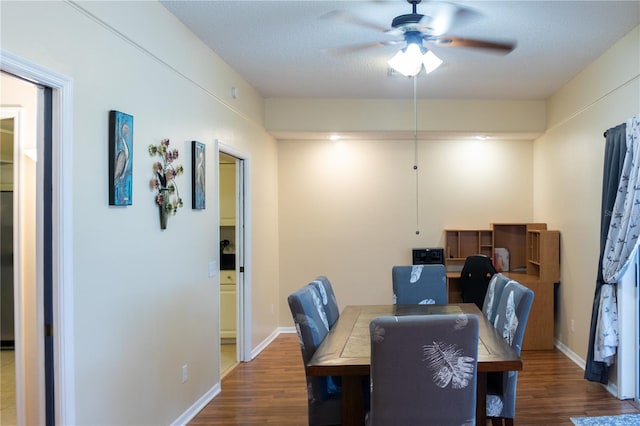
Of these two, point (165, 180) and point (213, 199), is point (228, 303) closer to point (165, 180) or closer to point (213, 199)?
point (213, 199)

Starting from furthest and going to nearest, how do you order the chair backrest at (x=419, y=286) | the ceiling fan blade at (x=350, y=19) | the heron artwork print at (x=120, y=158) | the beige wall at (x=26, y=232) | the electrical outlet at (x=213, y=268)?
the chair backrest at (x=419, y=286), the electrical outlet at (x=213, y=268), the ceiling fan blade at (x=350, y=19), the heron artwork print at (x=120, y=158), the beige wall at (x=26, y=232)

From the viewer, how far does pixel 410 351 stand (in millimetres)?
1914

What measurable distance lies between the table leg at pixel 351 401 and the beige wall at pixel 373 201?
3551mm

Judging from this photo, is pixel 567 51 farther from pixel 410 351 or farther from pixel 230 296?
pixel 230 296

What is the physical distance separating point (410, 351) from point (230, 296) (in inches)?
140

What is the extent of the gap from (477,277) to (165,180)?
3459 mm

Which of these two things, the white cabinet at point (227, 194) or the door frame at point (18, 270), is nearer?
the door frame at point (18, 270)

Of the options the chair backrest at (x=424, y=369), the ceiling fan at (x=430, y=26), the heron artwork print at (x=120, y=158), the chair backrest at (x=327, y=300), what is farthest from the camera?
the chair backrest at (x=327, y=300)

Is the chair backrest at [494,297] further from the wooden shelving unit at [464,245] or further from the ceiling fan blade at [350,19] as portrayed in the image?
the wooden shelving unit at [464,245]

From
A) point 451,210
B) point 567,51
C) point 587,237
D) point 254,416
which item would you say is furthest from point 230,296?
point 567,51

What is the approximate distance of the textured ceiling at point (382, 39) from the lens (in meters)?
2.85

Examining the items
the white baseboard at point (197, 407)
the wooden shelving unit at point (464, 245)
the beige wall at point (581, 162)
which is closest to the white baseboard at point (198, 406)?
the white baseboard at point (197, 407)

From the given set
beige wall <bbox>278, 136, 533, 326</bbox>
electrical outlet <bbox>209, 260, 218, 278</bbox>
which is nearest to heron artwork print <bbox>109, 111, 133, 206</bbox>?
electrical outlet <bbox>209, 260, 218, 278</bbox>

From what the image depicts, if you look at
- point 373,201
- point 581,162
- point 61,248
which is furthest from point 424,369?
point 373,201
